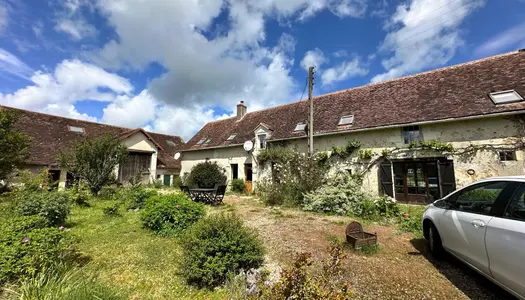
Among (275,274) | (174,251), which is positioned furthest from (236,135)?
(275,274)

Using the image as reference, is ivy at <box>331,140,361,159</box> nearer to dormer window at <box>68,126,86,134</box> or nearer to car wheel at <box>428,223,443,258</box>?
car wheel at <box>428,223,443,258</box>

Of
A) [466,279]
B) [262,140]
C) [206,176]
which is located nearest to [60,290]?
[466,279]

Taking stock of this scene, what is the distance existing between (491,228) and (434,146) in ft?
31.3

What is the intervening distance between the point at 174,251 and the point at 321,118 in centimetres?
1257

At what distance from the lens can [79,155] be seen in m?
11.5

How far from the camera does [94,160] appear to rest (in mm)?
11828

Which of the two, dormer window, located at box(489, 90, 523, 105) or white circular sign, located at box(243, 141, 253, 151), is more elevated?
dormer window, located at box(489, 90, 523, 105)

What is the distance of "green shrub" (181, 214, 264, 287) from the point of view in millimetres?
3478

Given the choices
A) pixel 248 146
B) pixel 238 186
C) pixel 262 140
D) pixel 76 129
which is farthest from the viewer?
pixel 76 129

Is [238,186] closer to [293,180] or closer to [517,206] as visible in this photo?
[293,180]

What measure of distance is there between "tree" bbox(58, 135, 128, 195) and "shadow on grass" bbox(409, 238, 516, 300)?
13.5m

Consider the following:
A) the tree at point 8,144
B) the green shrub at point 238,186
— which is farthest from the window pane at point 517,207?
the tree at point 8,144

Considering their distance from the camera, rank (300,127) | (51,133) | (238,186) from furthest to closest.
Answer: (51,133) → (238,186) → (300,127)

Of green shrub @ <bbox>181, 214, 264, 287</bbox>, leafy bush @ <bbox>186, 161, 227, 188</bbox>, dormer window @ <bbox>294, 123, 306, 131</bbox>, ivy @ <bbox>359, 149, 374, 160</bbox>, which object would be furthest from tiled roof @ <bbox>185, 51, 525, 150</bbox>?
green shrub @ <bbox>181, 214, 264, 287</bbox>
